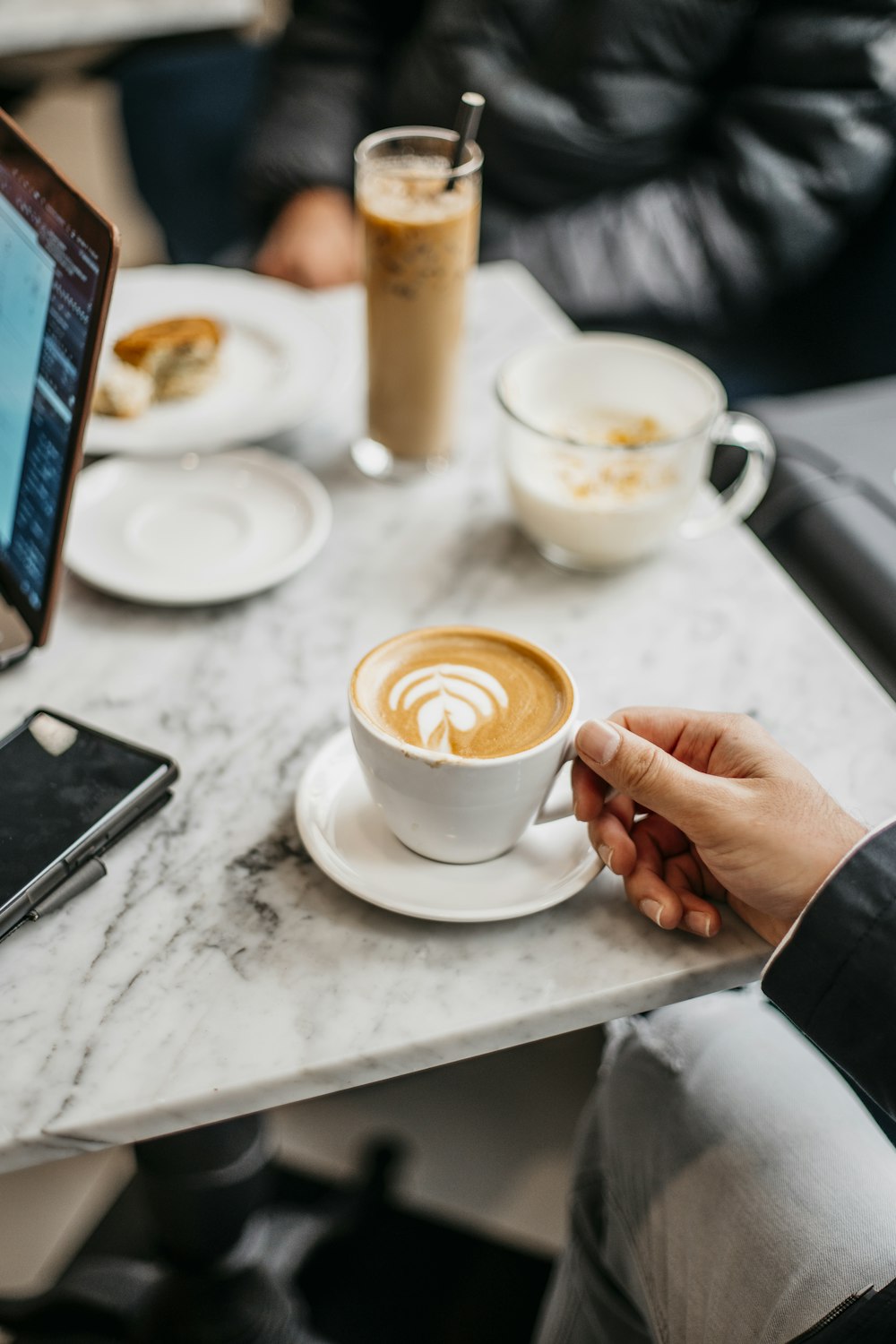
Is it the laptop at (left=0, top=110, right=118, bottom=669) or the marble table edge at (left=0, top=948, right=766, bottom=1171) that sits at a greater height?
the laptop at (left=0, top=110, right=118, bottom=669)

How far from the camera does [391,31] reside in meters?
1.95

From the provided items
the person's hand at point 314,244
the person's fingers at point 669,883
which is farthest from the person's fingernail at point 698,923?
the person's hand at point 314,244

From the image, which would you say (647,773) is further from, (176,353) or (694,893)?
(176,353)

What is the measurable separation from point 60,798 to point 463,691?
0.25 meters

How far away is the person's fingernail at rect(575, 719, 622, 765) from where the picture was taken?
24.0 inches

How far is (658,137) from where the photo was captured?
68.5 inches

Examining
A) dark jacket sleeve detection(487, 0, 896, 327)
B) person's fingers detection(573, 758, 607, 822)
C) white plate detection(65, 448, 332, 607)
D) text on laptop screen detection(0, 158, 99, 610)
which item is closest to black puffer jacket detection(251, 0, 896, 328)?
dark jacket sleeve detection(487, 0, 896, 327)

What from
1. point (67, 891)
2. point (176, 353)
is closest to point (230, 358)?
point (176, 353)

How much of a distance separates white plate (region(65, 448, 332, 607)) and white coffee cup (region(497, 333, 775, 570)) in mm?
183

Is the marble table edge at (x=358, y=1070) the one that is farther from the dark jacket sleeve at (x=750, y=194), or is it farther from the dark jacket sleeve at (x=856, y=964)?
the dark jacket sleeve at (x=750, y=194)

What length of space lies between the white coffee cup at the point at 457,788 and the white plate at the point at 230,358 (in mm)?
463

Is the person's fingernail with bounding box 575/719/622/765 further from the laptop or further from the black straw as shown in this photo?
the black straw

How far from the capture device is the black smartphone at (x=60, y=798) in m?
0.60

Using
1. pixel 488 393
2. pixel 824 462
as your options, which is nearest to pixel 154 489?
pixel 488 393
